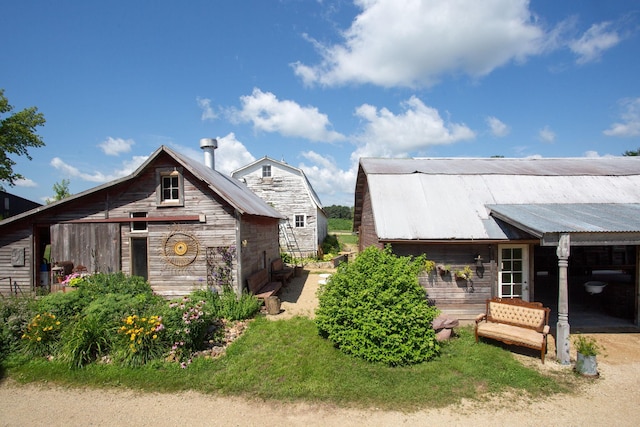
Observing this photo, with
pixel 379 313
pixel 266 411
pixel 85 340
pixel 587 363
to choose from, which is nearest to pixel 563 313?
pixel 587 363

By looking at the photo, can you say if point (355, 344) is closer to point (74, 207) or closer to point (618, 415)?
point (618, 415)

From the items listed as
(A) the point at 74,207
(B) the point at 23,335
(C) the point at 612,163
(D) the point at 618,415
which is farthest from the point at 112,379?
(C) the point at 612,163

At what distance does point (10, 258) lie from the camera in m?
12.0

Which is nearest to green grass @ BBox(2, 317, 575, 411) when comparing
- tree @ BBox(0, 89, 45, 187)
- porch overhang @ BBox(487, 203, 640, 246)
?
porch overhang @ BBox(487, 203, 640, 246)

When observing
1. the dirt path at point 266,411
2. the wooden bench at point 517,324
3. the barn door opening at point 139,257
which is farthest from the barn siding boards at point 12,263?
the wooden bench at point 517,324

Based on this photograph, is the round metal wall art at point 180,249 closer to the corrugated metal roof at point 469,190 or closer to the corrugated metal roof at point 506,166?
the corrugated metal roof at point 469,190

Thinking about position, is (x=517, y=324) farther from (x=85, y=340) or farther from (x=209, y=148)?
(x=209, y=148)

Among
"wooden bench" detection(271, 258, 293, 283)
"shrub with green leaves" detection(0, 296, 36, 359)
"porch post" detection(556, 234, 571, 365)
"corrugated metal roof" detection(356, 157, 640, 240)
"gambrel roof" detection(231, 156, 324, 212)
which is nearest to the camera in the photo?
"porch post" detection(556, 234, 571, 365)

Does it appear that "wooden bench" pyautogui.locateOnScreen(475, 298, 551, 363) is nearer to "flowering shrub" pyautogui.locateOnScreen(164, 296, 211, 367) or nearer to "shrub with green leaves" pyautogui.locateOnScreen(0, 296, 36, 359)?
"flowering shrub" pyautogui.locateOnScreen(164, 296, 211, 367)

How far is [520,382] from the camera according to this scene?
6.68m

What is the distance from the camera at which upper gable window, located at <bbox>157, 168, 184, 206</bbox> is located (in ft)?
38.0

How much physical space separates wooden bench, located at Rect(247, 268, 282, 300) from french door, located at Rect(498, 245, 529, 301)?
795 cm

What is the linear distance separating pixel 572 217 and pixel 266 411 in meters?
9.85

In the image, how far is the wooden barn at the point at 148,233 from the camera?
11438 mm
